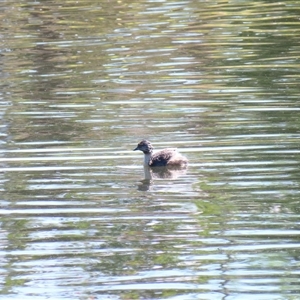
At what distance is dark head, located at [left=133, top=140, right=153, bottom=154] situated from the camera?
12.0m

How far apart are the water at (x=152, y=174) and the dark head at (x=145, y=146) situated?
0.70ft

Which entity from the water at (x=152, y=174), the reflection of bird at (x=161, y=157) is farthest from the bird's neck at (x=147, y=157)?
the water at (x=152, y=174)

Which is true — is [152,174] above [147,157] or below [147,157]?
below

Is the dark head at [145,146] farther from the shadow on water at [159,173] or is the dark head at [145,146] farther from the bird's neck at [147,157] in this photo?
the shadow on water at [159,173]

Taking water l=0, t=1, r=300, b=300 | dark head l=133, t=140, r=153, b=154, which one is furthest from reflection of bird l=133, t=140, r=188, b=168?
water l=0, t=1, r=300, b=300

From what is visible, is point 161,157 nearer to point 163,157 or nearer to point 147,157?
point 163,157

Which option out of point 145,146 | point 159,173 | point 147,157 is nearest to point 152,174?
point 159,173

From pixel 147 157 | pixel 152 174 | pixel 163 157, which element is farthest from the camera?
pixel 147 157

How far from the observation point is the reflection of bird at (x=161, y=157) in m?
11.6

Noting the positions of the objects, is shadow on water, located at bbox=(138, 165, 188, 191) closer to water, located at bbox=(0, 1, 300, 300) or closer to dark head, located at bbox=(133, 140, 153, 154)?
water, located at bbox=(0, 1, 300, 300)

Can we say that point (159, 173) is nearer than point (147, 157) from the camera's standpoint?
Yes

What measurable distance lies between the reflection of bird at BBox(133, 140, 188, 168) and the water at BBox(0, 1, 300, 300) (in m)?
0.14

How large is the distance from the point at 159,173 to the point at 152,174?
0.59 ft

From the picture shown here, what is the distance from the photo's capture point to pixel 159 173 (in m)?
11.9
